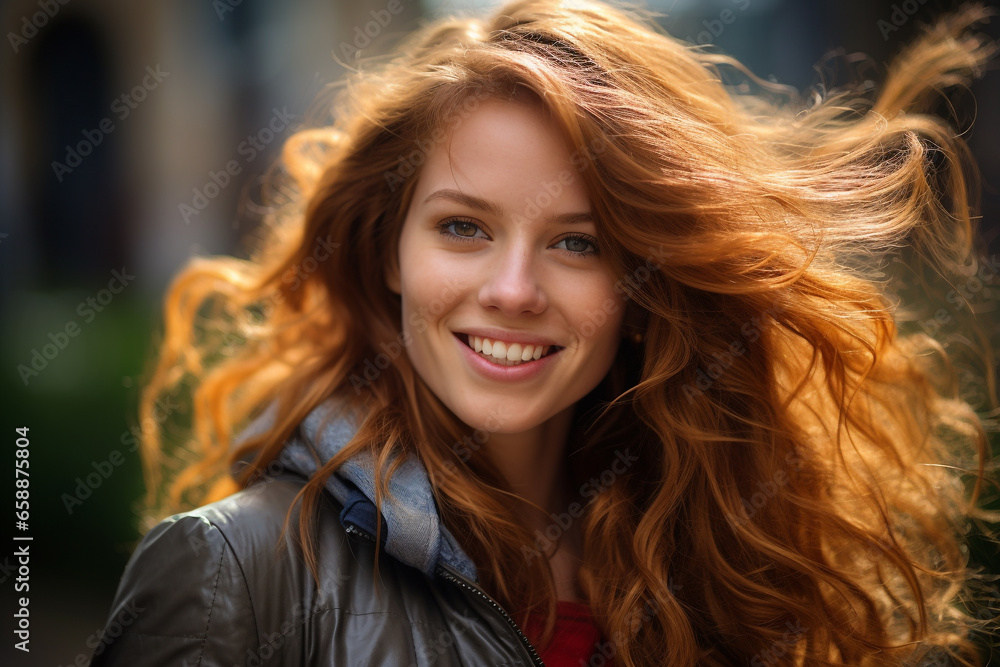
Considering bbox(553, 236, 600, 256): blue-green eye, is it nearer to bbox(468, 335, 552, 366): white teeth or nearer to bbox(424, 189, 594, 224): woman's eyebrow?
bbox(424, 189, 594, 224): woman's eyebrow

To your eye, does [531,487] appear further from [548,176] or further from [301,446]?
[548,176]

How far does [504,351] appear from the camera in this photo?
1887mm

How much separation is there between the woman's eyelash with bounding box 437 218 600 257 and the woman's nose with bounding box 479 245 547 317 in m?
0.10

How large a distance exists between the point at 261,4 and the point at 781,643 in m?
8.85

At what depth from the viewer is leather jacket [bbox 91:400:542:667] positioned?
5.09 ft

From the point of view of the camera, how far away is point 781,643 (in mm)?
2068

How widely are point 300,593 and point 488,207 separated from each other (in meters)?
0.96

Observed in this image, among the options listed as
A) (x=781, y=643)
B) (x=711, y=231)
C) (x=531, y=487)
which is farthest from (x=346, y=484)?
(x=781, y=643)

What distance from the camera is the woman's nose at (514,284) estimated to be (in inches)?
71.0
